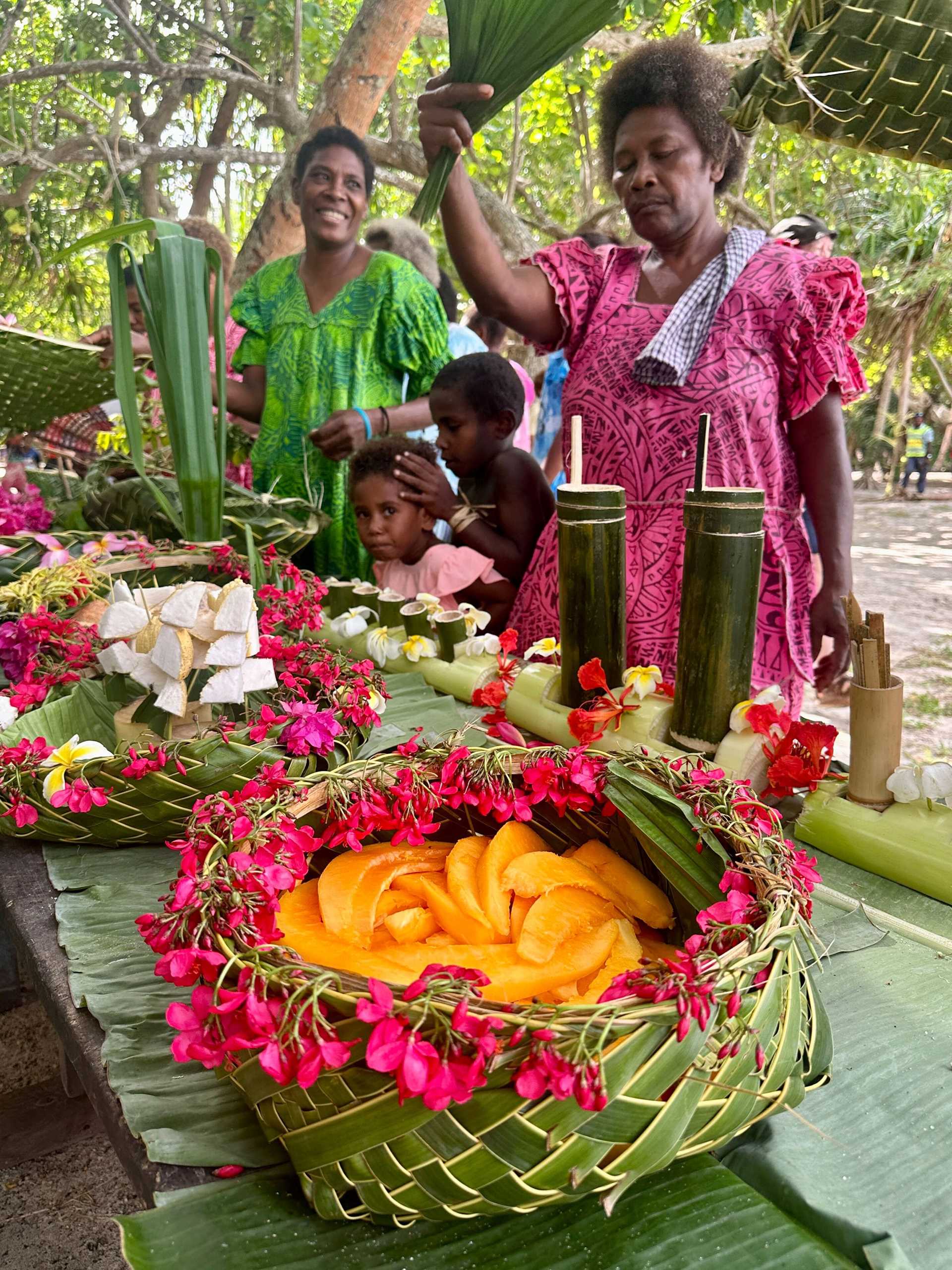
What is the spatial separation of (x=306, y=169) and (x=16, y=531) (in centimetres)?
119

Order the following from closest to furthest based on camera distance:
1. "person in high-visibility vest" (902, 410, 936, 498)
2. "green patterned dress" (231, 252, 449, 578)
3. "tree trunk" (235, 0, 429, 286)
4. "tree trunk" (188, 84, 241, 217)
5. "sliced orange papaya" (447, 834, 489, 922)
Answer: "sliced orange papaya" (447, 834, 489, 922) < "green patterned dress" (231, 252, 449, 578) < "tree trunk" (235, 0, 429, 286) < "tree trunk" (188, 84, 241, 217) < "person in high-visibility vest" (902, 410, 936, 498)

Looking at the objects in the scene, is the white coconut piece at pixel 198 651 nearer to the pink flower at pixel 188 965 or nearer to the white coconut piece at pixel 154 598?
the white coconut piece at pixel 154 598

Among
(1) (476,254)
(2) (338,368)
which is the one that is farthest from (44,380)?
(1) (476,254)

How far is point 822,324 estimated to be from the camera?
5.09ft

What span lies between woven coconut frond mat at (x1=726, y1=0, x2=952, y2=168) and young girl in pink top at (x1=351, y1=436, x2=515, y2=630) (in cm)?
Result: 111

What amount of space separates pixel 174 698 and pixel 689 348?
1.05m

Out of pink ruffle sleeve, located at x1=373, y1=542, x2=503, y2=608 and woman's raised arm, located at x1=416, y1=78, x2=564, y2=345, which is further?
pink ruffle sleeve, located at x1=373, y1=542, x2=503, y2=608

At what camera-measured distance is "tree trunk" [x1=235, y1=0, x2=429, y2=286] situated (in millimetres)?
4039

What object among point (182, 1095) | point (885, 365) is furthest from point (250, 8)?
point (885, 365)

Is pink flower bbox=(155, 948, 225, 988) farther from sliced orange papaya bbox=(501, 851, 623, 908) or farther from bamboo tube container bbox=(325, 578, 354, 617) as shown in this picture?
bamboo tube container bbox=(325, 578, 354, 617)

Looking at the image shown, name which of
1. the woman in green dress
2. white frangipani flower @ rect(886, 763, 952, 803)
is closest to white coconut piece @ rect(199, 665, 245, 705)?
white frangipani flower @ rect(886, 763, 952, 803)

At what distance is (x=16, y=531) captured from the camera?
221 cm

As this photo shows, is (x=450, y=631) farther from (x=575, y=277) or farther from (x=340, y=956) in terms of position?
(x=340, y=956)

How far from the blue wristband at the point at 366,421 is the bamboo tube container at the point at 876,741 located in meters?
1.46
